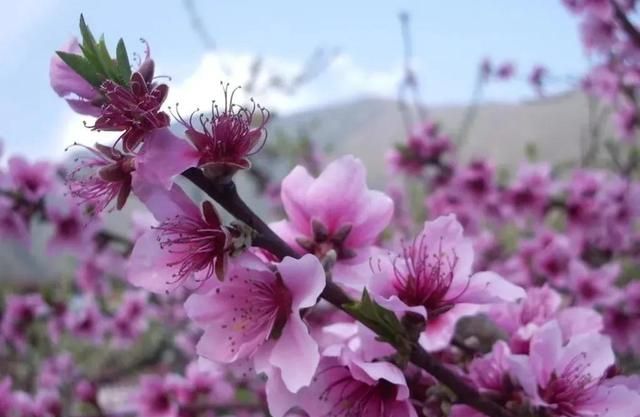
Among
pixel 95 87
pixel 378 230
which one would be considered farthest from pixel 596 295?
pixel 95 87

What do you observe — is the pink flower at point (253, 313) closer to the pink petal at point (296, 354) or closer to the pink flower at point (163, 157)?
the pink petal at point (296, 354)

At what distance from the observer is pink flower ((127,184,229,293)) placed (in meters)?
0.74

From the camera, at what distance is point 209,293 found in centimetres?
79

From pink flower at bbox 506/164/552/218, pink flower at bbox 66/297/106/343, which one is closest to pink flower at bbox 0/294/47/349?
pink flower at bbox 66/297/106/343

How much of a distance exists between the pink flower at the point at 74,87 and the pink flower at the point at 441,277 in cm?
37

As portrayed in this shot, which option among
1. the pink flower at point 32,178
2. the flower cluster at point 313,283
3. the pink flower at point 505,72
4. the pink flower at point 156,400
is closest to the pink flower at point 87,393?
the pink flower at point 156,400

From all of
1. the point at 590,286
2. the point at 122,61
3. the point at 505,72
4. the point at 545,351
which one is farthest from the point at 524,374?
the point at 505,72

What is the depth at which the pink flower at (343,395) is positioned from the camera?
0.76 metres

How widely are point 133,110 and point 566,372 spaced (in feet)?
1.86

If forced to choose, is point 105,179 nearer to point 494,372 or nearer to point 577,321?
point 494,372

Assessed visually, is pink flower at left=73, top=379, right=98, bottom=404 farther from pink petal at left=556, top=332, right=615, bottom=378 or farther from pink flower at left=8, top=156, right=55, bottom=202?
pink petal at left=556, top=332, right=615, bottom=378

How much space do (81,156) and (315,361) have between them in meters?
0.42

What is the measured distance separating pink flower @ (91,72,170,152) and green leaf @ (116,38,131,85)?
0.02 meters

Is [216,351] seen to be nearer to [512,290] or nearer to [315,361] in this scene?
[315,361]
